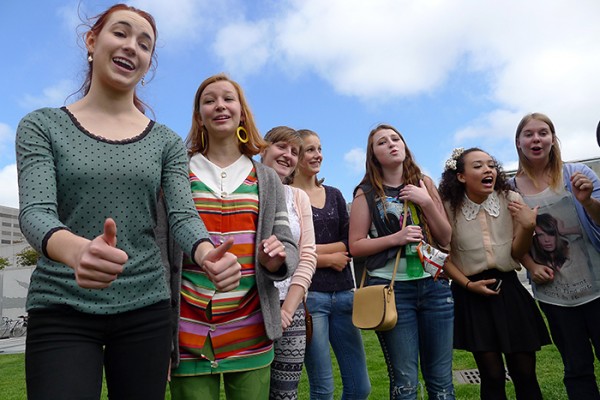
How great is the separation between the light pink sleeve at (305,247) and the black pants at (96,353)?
0.93 metres

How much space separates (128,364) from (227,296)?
21.2 inches

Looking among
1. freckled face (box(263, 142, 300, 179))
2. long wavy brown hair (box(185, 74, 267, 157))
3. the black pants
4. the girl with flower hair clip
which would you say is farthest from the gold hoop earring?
the girl with flower hair clip

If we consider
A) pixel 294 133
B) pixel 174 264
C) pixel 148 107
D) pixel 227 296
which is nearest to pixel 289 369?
pixel 227 296

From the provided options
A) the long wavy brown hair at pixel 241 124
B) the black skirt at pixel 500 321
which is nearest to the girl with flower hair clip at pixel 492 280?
the black skirt at pixel 500 321

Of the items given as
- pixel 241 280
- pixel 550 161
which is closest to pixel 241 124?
pixel 241 280

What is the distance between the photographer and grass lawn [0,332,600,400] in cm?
516

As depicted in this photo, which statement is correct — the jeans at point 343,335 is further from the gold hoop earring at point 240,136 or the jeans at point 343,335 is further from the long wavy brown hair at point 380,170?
the gold hoop earring at point 240,136

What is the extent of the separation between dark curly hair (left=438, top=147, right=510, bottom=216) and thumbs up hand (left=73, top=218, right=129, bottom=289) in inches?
111

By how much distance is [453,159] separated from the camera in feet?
12.4

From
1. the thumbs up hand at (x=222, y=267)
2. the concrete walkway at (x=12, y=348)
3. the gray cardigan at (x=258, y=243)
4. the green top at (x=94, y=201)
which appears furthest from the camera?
the concrete walkway at (x=12, y=348)

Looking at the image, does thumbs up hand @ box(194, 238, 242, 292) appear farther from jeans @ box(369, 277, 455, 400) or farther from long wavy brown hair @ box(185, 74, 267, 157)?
jeans @ box(369, 277, 455, 400)

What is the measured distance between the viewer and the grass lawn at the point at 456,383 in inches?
203

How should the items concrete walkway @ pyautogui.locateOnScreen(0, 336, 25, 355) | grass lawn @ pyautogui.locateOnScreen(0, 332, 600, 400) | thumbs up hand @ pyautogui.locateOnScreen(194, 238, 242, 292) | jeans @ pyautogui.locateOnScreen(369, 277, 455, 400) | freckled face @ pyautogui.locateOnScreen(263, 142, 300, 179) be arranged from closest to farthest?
thumbs up hand @ pyautogui.locateOnScreen(194, 238, 242, 292) → jeans @ pyautogui.locateOnScreen(369, 277, 455, 400) → freckled face @ pyautogui.locateOnScreen(263, 142, 300, 179) → grass lawn @ pyautogui.locateOnScreen(0, 332, 600, 400) → concrete walkway @ pyautogui.locateOnScreen(0, 336, 25, 355)

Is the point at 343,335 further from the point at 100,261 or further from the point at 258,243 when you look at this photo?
the point at 100,261
